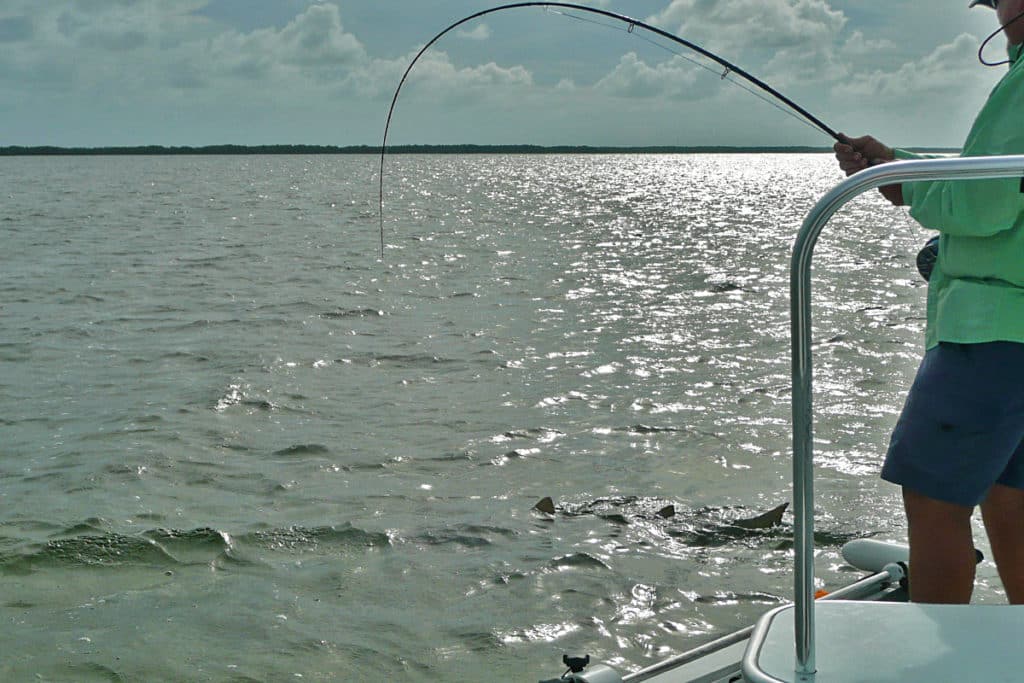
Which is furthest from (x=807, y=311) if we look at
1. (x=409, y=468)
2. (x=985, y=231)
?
(x=409, y=468)

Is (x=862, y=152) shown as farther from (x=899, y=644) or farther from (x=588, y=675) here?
(x=588, y=675)

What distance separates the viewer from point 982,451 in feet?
6.75

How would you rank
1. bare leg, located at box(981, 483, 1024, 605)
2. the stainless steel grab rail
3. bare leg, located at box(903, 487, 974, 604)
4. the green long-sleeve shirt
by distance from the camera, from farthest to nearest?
bare leg, located at box(981, 483, 1024, 605), bare leg, located at box(903, 487, 974, 604), the green long-sleeve shirt, the stainless steel grab rail

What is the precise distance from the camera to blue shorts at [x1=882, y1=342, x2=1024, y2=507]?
2.04 m

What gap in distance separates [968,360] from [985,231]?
0.25 metres

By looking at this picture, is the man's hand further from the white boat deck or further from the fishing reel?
the fishing reel

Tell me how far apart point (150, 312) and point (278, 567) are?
7732mm

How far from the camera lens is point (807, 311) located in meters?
1.69

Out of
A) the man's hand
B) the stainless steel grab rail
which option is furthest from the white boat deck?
the man's hand

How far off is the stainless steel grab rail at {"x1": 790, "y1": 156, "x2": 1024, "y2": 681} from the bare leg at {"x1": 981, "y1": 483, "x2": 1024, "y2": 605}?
0.71 m

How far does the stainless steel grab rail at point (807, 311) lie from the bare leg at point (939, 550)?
0.51m

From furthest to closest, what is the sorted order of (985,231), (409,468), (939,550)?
(409,468) < (939,550) < (985,231)

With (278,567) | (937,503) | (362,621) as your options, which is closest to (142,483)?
(278,567)

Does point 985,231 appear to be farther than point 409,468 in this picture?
No
